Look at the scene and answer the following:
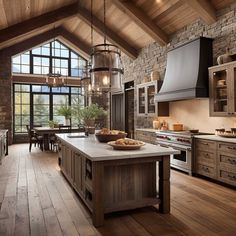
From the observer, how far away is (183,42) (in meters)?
5.99

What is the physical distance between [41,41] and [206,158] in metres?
8.20

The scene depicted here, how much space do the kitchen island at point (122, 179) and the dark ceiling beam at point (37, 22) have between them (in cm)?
586

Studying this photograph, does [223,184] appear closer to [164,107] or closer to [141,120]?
[164,107]

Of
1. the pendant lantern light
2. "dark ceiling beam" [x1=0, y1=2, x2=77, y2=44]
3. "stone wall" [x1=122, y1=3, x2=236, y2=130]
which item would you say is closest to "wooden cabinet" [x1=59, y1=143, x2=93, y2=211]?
the pendant lantern light

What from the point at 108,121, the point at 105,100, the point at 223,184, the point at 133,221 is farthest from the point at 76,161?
the point at 105,100

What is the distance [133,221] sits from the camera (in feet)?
9.11

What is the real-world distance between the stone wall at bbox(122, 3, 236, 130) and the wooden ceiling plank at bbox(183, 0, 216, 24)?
0.13 metres

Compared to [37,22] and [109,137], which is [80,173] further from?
[37,22]

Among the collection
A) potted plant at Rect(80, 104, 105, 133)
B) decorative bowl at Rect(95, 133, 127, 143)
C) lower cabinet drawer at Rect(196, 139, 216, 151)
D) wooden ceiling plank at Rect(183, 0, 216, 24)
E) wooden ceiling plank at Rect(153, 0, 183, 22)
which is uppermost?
wooden ceiling plank at Rect(153, 0, 183, 22)

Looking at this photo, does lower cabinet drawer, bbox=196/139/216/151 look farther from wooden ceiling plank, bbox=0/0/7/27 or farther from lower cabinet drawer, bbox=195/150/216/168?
wooden ceiling plank, bbox=0/0/7/27

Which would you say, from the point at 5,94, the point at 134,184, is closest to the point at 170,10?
the point at 134,184

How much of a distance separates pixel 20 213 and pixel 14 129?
7748 millimetres

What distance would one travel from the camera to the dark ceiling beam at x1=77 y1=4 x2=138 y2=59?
779 cm

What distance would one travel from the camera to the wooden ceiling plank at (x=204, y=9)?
15.7 feet
